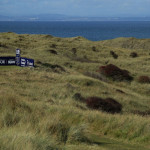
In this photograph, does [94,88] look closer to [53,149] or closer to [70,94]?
[70,94]

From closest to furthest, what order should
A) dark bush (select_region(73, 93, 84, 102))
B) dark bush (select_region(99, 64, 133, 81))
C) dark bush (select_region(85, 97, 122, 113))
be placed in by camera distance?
dark bush (select_region(85, 97, 122, 113))
dark bush (select_region(73, 93, 84, 102))
dark bush (select_region(99, 64, 133, 81))

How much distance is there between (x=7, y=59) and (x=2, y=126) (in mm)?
23585

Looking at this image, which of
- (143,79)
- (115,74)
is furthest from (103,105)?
(143,79)

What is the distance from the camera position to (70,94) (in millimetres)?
22609

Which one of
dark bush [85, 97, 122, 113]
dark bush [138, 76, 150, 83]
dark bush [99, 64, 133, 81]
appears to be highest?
dark bush [85, 97, 122, 113]

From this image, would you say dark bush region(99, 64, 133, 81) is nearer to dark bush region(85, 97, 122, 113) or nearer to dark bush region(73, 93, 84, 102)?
dark bush region(73, 93, 84, 102)

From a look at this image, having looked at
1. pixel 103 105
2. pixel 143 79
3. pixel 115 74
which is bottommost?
pixel 143 79

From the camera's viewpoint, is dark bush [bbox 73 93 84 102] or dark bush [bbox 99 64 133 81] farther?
dark bush [bbox 99 64 133 81]

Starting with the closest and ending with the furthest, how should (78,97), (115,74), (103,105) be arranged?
(103,105) < (78,97) < (115,74)

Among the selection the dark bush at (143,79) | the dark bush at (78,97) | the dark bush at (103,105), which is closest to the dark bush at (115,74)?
the dark bush at (143,79)

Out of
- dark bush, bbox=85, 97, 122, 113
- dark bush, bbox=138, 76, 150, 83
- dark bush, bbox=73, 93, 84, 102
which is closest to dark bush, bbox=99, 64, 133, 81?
dark bush, bbox=138, 76, 150, 83

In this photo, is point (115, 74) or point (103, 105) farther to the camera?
point (115, 74)

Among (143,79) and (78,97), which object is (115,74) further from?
(78,97)

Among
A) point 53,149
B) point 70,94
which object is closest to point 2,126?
point 53,149
